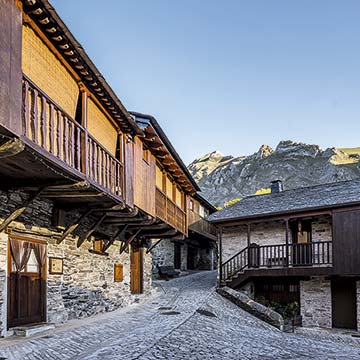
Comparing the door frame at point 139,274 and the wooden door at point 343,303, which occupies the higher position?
the door frame at point 139,274

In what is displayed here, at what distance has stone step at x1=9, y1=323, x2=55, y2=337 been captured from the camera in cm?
827

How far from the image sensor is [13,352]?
681 cm

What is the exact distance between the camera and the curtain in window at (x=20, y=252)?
8.52 meters

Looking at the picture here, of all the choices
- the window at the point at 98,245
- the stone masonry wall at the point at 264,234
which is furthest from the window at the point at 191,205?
the window at the point at 98,245

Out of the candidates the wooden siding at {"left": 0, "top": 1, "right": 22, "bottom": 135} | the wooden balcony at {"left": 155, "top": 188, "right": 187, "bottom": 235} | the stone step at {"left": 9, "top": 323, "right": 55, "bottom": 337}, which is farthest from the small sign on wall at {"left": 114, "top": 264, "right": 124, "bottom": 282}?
the wooden siding at {"left": 0, "top": 1, "right": 22, "bottom": 135}

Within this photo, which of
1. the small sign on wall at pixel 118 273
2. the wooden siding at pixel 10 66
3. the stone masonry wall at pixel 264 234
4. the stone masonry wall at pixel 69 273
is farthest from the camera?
the stone masonry wall at pixel 264 234

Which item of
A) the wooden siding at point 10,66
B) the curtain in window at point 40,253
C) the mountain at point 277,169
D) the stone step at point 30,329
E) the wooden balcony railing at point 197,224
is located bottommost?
the stone step at point 30,329

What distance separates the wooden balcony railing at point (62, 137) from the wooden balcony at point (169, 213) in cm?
443

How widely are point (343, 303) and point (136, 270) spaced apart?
7916 millimetres

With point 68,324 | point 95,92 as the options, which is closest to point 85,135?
point 95,92

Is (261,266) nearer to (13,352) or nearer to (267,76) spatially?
(267,76)

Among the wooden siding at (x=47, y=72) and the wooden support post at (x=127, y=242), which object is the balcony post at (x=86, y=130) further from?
the wooden support post at (x=127, y=242)

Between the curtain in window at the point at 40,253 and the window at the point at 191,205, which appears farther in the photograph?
the window at the point at 191,205

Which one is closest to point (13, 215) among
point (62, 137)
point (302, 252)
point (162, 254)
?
point (62, 137)
